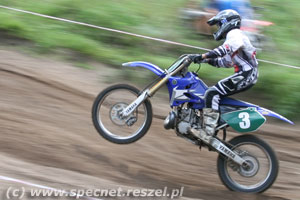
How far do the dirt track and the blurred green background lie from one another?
778 mm

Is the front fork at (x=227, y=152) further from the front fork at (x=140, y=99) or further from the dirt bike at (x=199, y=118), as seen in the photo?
the front fork at (x=140, y=99)

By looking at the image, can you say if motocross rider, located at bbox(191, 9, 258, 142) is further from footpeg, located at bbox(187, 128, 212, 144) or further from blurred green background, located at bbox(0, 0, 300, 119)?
blurred green background, located at bbox(0, 0, 300, 119)

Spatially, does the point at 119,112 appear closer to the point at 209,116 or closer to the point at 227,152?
the point at 209,116

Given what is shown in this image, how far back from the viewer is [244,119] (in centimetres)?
554

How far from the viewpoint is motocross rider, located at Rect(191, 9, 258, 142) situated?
5355 millimetres

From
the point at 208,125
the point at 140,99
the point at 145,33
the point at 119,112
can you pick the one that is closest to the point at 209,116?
the point at 208,125

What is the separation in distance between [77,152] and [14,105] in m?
1.53

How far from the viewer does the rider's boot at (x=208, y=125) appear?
220 inches

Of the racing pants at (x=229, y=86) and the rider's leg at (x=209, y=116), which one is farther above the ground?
the racing pants at (x=229, y=86)

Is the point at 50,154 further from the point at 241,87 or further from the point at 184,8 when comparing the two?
the point at 184,8

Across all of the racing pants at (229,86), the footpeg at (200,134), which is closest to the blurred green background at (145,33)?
the racing pants at (229,86)

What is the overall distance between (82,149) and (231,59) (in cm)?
229

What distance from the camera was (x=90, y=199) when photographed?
4879mm

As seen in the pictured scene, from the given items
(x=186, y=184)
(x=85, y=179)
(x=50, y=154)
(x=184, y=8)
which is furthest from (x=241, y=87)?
(x=184, y=8)
